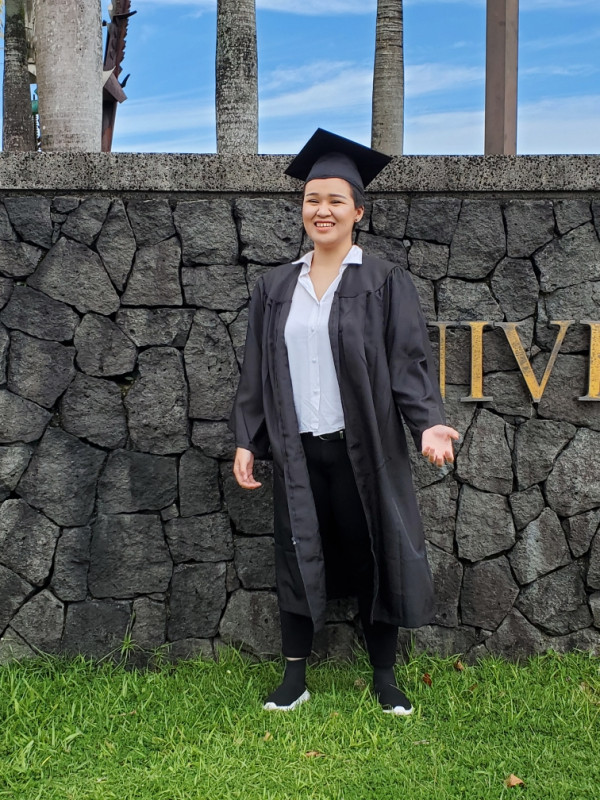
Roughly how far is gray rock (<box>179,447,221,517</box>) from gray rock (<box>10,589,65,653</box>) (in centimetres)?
74

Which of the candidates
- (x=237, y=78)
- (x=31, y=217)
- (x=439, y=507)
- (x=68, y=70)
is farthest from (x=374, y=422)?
(x=237, y=78)

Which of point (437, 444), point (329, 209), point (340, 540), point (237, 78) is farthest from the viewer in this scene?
point (237, 78)

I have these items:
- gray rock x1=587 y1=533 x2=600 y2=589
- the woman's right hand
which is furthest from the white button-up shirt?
gray rock x1=587 y1=533 x2=600 y2=589

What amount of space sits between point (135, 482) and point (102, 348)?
632 millimetres

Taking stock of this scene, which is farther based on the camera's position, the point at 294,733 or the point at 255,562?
the point at 255,562

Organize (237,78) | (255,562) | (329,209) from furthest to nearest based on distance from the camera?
(237,78) → (255,562) → (329,209)

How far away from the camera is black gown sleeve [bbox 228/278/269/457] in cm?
354

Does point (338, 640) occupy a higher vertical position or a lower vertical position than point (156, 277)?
lower

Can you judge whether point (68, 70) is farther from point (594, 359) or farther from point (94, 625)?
point (594, 359)

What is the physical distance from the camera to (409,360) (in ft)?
11.0

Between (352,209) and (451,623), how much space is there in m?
1.99

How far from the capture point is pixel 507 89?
4.56 m

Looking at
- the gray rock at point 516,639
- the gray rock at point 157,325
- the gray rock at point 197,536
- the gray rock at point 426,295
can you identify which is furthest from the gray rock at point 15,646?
the gray rock at point 426,295

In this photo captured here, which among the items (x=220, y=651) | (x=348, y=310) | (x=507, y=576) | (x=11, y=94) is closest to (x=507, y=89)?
(x=348, y=310)
